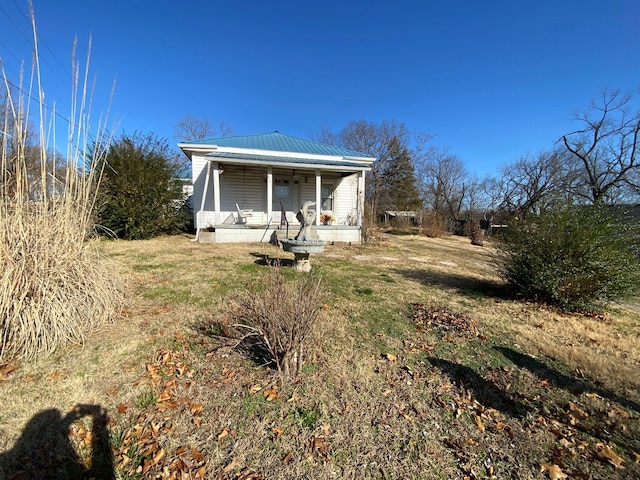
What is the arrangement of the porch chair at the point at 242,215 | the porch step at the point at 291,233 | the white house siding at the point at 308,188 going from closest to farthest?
the porch step at the point at 291,233 → the porch chair at the point at 242,215 → the white house siding at the point at 308,188

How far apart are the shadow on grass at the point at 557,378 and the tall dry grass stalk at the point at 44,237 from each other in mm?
4705

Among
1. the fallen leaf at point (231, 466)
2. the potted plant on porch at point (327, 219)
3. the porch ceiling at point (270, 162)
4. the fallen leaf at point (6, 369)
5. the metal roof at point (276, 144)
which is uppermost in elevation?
the metal roof at point (276, 144)

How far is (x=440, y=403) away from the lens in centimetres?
234

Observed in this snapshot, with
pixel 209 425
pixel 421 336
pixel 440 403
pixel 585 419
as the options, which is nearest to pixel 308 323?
pixel 209 425

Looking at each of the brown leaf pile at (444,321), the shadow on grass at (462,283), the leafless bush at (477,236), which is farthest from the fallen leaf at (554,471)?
the leafless bush at (477,236)

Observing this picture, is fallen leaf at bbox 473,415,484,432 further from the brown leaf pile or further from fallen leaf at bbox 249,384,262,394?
fallen leaf at bbox 249,384,262,394

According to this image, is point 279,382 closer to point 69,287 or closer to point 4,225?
point 69,287

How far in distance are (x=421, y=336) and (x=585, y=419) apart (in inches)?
60.6

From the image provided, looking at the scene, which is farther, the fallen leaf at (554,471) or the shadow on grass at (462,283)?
the shadow on grass at (462,283)

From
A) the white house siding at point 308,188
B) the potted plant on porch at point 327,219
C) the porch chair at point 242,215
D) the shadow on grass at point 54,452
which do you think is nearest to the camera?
the shadow on grass at point 54,452

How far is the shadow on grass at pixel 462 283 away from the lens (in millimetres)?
5539

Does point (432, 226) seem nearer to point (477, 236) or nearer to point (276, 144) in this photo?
point (477, 236)

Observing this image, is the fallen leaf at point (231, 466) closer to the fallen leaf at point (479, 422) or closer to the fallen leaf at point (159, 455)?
the fallen leaf at point (159, 455)

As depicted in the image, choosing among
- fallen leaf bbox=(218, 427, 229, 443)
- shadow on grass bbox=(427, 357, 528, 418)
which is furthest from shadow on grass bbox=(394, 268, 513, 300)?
fallen leaf bbox=(218, 427, 229, 443)
